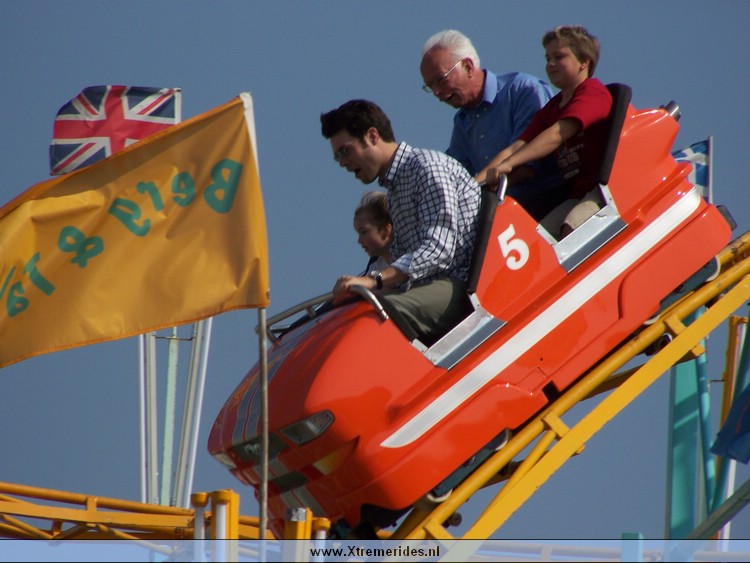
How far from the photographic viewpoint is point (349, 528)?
4395 millimetres

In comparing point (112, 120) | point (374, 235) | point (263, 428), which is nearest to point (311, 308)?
→ point (374, 235)

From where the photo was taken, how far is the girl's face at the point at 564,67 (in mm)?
5031

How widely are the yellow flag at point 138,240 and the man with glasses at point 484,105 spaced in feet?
3.84

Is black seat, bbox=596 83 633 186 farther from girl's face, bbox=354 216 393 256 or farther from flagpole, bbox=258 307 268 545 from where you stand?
flagpole, bbox=258 307 268 545

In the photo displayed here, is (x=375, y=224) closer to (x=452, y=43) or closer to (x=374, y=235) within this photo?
(x=374, y=235)

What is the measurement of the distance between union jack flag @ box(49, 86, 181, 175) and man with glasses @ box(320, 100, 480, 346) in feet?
18.1

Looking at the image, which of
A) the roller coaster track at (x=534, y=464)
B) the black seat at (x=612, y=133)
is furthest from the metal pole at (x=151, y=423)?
the black seat at (x=612, y=133)

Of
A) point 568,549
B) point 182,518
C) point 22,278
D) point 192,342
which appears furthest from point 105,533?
point 192,342

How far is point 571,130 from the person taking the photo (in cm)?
487

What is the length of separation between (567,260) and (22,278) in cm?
202

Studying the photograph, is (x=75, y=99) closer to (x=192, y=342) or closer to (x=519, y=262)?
(x=192, y=342)

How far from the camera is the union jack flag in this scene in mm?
9930

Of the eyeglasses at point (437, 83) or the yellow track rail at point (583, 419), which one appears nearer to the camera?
the yellow track rail at point (583, 419)

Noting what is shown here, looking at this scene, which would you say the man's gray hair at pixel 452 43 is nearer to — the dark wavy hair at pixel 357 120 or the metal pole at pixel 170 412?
the dark wavy hair at pixel 357 120
